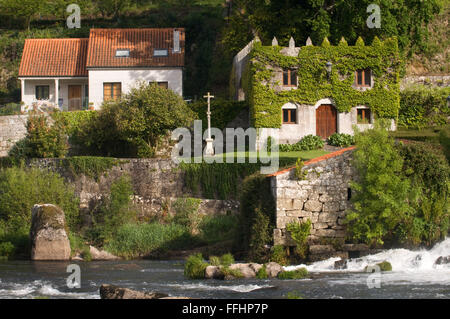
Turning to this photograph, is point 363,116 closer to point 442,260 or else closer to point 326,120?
point 326,120

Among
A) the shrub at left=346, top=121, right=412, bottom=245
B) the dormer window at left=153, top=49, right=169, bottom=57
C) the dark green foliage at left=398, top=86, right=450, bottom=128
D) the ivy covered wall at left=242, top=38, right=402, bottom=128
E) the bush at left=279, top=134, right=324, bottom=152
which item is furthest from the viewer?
the dormer window at left=153, top=49, right=169, bottom=57

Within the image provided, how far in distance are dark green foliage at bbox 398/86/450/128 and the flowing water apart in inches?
743

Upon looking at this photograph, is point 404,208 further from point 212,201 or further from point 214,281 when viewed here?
point 212,201

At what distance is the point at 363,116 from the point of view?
42.8 metres

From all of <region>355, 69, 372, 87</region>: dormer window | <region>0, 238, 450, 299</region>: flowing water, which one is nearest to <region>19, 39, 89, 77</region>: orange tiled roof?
<region>355, 69, 372, 87</region>: dormer window

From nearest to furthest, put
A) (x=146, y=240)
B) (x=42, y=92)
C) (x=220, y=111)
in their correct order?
(x=146, y=240), (x=220, y=111), (x=42, y=92)

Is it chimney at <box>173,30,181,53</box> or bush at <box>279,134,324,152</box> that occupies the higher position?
chimney at <box>173,30,181,53</box>

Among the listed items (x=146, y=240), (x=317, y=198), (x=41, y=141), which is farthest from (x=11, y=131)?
(x=317, y=198)

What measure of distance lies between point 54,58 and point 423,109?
23755 millimetres

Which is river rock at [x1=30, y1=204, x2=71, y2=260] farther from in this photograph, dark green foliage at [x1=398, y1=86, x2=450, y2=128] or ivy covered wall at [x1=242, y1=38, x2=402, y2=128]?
dark green foliage at [x1=398, y1=86, x2=450, y2=128]

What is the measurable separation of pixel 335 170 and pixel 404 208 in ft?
9.01

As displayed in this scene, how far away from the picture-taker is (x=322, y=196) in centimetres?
2700

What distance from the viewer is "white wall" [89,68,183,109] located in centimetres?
4825

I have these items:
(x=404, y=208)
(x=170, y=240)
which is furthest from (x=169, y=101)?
(x=404, y=208)
